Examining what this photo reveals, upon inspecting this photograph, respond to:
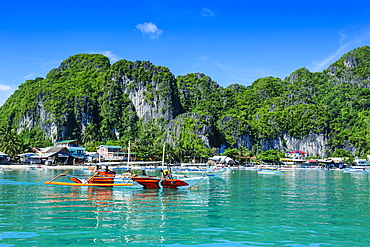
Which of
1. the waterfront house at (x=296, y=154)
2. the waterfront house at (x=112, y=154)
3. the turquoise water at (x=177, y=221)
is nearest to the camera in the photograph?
the turquoise water at (x=177, y=221)

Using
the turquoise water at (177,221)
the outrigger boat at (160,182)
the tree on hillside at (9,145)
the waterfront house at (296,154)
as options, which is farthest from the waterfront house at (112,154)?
the waterfront house at (296,154)

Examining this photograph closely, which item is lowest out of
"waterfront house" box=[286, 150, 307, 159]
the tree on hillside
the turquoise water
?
the turquoise water

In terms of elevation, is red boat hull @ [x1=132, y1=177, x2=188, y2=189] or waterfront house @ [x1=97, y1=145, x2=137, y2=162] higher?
waterfront house @ [x1=97, y1=145, x2=137, y2=162]

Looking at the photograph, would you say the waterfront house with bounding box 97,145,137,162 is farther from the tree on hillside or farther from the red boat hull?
the red boat hull

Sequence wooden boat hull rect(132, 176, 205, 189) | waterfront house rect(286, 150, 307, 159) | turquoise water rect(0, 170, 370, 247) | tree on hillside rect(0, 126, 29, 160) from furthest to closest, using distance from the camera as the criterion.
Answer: waterfront house rect(286, 150, 307, 159) → tree on hillside rect(0, 126, 29, 160) → wooden boat hull rect(132, 176, 205, 189) → turquoise water rect(0, 170, 370, 247)

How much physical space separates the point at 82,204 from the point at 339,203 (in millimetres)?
21195

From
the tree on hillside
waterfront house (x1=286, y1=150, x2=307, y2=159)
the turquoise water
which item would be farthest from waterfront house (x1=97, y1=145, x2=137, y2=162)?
waterfront house (x1=286, y1=150, x2=307, y2=159)

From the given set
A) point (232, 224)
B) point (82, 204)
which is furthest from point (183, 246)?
point (82, 204)

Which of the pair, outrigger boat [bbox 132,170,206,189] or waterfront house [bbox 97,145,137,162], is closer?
outrigger boat [bbox 132,170,206,189]

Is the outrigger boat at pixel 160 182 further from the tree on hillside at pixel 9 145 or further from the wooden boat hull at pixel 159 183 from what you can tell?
the tree on hillside at pixel 9 145

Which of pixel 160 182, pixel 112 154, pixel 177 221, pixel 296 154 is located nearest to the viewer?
pixel 177 221

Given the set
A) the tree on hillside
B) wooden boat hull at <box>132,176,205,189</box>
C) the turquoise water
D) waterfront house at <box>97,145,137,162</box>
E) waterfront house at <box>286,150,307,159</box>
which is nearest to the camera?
the turquoise water

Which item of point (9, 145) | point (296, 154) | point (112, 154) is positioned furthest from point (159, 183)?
point (296, 154)

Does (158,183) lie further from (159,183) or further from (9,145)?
(9,145)
